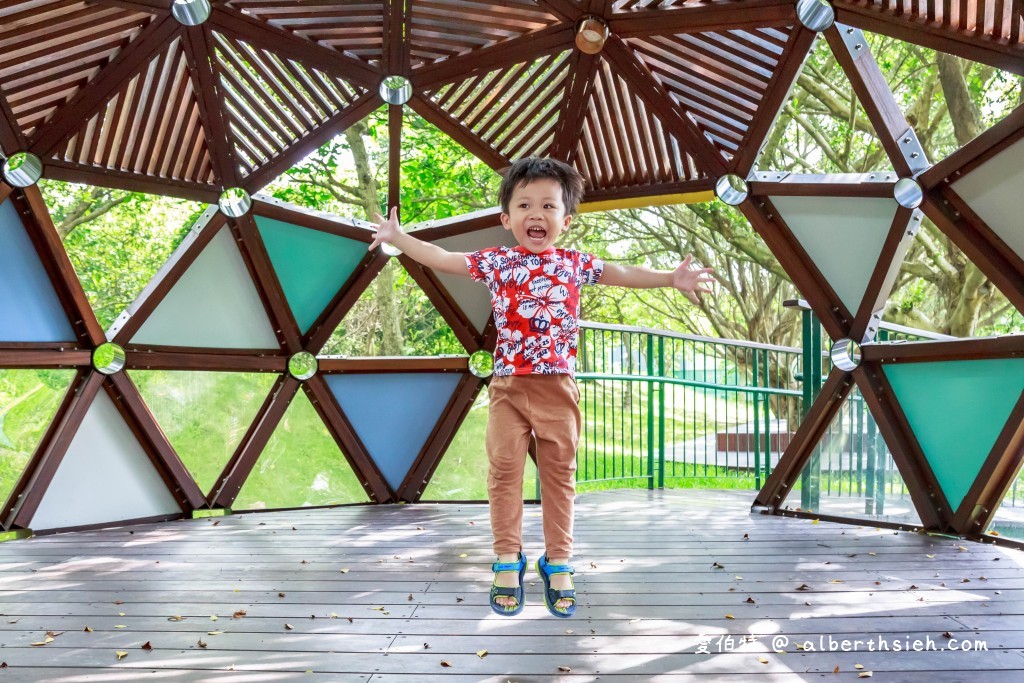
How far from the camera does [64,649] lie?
390 centimetres

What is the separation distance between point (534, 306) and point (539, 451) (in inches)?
27.8

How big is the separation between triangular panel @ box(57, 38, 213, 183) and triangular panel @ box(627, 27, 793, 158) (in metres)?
4.19

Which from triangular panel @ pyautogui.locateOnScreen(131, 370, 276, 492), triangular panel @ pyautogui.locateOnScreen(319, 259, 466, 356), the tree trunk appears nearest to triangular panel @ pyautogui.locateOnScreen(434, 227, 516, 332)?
triangular panel @ pyautogui.locateOnScreen(131, 370, 276, 492)

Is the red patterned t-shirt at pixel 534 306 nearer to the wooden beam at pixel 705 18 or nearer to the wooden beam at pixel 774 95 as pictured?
the wooden beam at pixel 705 18

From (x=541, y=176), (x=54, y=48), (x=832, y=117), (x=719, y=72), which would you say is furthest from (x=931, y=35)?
(x=832, y=117)

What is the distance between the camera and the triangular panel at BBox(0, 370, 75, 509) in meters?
A: 12.9

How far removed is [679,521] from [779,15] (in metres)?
4.47

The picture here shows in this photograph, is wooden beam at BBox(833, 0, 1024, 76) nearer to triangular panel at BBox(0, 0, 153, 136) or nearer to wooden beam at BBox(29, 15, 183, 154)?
wooden beam at BBox(29, 15, 183, 154)

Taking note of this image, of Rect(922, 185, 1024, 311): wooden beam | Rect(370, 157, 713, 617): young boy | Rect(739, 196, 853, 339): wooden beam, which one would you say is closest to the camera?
Rect(370, 157, 713, 617): young boy

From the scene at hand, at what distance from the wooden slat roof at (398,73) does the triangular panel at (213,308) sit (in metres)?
0.72

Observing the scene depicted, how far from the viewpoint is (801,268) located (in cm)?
788

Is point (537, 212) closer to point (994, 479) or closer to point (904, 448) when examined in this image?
point (994, 479)

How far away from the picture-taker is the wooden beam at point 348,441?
9.03 m

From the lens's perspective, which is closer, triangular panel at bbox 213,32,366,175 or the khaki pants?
the khaki pants
